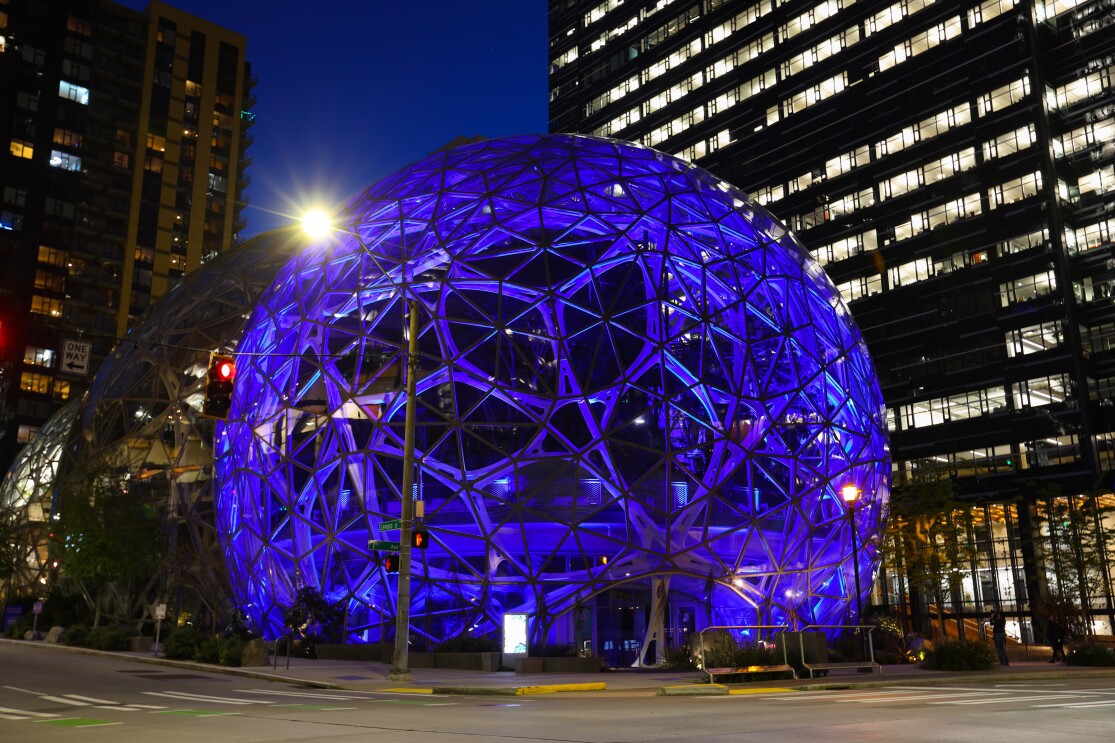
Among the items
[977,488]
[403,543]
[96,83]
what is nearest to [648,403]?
[403,543]

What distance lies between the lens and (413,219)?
120ft

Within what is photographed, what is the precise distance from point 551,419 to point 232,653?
12.1m

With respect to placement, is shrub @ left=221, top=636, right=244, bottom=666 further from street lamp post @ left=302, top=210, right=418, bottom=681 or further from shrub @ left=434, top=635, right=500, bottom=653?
street lamp post @ left=302, top=210, right=418, bottom=681

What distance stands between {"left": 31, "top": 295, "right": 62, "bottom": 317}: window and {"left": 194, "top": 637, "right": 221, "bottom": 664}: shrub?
8910 cm

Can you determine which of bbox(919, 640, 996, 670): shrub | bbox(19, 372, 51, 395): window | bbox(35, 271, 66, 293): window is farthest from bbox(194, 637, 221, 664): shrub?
bbox(35, 271, 66, 293): window

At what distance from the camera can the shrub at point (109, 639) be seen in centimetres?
3788

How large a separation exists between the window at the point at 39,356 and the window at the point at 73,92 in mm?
30524

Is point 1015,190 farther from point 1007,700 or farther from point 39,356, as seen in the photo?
point 39,356

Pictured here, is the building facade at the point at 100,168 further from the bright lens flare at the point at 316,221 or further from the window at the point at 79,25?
the bright lens flare at the point at 316,221

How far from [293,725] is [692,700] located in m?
8.25

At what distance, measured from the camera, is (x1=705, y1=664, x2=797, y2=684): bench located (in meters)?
23.8

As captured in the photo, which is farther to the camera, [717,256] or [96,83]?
[96,83]

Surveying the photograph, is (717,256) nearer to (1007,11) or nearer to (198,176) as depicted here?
(1007,11)

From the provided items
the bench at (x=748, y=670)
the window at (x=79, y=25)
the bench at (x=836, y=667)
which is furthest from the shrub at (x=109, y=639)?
the window at (x=79, y=25)
